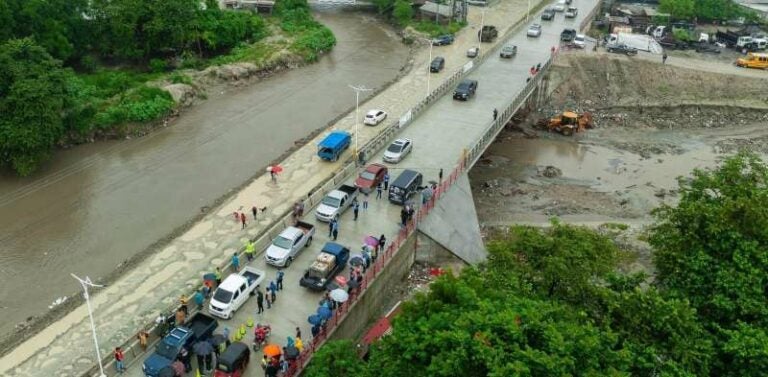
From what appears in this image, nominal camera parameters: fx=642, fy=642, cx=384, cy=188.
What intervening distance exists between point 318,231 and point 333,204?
1754mm

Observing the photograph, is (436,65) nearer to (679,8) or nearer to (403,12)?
(403,12)

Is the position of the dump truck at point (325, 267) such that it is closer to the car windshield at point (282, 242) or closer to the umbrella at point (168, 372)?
the car windshield at point (282, 242)

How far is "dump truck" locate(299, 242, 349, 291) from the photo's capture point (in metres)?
27.1

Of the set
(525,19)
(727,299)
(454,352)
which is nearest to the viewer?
(454,352)

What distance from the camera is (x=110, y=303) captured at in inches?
1182

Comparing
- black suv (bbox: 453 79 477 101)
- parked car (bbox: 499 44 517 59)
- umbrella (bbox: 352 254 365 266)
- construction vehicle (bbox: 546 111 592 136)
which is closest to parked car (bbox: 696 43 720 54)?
parked car (bbox: 499 44 517 59)

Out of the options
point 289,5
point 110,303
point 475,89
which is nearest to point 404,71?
point 475,89

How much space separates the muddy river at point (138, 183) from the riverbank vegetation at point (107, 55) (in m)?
2.32

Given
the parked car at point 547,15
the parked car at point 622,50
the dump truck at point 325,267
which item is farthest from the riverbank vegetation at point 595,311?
the parked car at point 547,15

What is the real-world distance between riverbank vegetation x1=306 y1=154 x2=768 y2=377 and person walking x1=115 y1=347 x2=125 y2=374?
26.5ft

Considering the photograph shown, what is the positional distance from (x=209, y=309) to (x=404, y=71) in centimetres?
4081

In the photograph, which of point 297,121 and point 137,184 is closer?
point 137,184

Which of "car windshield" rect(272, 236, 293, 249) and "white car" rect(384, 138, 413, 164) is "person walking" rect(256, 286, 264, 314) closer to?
"car windshield" rect(272, 236, 293, 249)

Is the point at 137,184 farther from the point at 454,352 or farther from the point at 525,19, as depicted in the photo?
the point at 525,19
